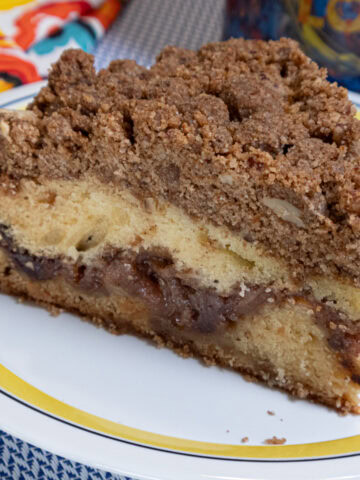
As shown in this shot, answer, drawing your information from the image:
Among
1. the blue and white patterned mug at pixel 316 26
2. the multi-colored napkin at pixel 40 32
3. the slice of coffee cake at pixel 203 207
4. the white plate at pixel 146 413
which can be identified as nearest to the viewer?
the white plate at pixel 146 413

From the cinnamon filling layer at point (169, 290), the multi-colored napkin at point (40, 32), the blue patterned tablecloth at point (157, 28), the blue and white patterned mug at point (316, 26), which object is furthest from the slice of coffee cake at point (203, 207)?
the blue patterned tablecloth at point (157, 28)

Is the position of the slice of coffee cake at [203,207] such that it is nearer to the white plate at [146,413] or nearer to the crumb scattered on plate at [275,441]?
the white plate at [146,413]

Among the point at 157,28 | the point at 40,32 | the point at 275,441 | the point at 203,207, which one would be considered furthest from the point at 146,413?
the point at 157,28

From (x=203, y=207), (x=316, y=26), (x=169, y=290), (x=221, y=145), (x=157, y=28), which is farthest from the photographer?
(x=157, y=28)

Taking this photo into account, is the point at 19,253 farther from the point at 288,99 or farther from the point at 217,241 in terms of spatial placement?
the point at 288,99

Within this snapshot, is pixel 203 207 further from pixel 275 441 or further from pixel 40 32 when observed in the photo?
pixel 40 32

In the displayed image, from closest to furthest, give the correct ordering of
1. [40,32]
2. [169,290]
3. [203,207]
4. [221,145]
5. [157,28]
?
1. [221,145]
2. [203,207]
3. [169,290]
4. [40,32]
5. [157,28]

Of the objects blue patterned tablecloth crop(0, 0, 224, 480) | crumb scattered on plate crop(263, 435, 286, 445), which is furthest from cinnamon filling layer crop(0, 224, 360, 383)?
blue patterned tablecloth crop(0, 0, 224, 480)

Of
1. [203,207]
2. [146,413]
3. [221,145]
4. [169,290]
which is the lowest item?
[146,413]
